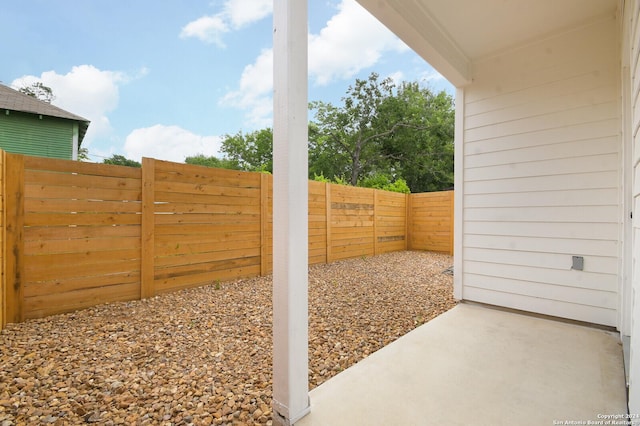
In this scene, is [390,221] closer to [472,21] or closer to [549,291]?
[549,291]

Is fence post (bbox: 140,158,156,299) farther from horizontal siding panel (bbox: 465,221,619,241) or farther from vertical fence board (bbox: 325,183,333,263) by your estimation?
horizontal siding panel (bbox: 465,221,619,241)

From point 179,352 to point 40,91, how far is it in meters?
11.3

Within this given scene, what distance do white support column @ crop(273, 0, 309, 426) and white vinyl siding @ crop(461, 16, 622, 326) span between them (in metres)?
2.40

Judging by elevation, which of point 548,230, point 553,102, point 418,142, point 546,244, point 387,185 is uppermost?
point 418,142

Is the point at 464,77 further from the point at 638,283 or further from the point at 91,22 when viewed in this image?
the point at 91,22

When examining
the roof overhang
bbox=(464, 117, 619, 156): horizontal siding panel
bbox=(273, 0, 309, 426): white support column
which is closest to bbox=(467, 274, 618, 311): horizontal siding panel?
bbox=(464, 117, 619, 156): horizontal siding panel

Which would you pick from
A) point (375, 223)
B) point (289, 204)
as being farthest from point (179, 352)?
point (375, 223)

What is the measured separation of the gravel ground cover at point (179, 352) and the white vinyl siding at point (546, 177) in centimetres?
79

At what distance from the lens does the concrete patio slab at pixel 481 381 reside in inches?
49.3

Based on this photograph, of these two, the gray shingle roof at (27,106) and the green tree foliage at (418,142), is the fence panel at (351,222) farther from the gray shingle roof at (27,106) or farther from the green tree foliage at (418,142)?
the gray shingle roof at (27,106)

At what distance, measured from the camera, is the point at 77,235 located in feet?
8.19

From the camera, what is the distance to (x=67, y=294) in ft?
7.97

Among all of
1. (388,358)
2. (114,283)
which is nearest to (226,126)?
(114,283)

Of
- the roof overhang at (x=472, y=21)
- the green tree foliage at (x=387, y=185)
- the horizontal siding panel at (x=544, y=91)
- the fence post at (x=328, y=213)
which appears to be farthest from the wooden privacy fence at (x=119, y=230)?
the green tree foliage at (x=387, y=185)
